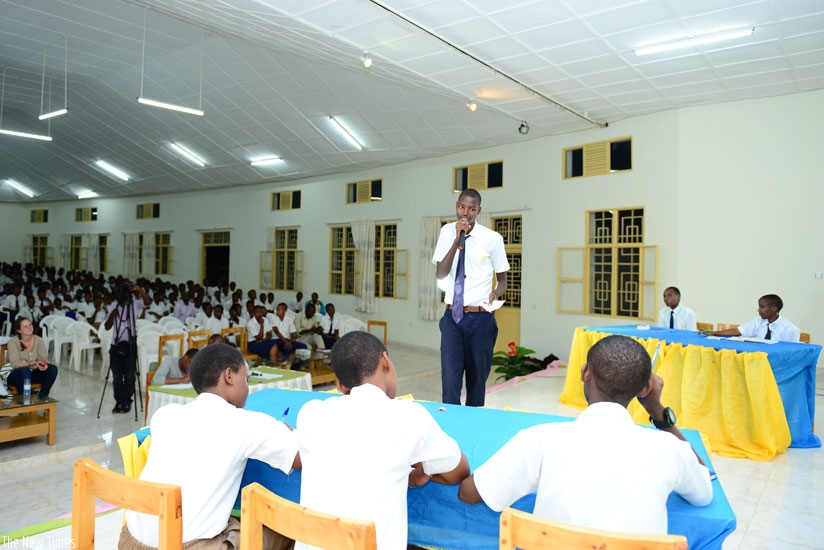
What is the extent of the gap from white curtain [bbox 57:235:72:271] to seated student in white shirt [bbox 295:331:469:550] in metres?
23.5

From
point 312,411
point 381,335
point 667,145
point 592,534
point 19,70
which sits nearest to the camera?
point 592,534

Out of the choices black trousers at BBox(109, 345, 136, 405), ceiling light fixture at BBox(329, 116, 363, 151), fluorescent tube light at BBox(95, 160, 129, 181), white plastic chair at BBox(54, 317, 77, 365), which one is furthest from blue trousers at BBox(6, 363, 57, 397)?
fluorescent tube light at BBox(95, 160, 129, 181)

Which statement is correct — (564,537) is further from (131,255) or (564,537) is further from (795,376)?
(131,255)

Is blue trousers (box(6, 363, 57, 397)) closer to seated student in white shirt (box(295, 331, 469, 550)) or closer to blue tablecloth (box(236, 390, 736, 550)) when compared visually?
blue tablecloth (box(236, 390, 736, 550))

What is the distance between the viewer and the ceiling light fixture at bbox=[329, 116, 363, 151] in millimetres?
10229

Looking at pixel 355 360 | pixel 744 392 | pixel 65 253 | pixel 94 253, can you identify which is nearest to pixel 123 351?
pixel 355 360

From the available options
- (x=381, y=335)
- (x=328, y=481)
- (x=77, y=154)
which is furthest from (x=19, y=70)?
(x=328, y=481)

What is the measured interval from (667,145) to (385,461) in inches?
303

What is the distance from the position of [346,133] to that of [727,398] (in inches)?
318

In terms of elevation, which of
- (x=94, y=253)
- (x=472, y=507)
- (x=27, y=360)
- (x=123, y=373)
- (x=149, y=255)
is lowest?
(x=123, y=373)

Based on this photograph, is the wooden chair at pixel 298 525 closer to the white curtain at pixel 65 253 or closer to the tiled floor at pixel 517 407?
the tiled floor at pixel 517 407

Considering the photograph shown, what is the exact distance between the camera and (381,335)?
38.1 feet

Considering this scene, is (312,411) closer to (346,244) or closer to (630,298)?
(630,298)

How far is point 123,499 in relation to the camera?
1599 millimetres
